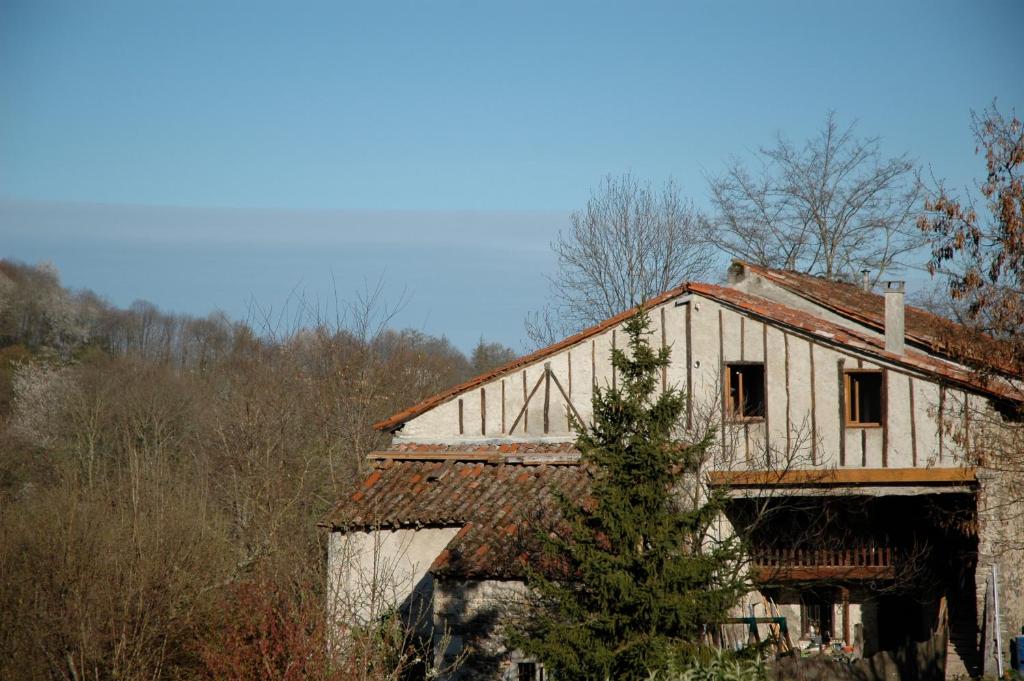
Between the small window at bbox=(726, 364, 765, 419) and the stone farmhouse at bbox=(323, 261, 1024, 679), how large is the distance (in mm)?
35

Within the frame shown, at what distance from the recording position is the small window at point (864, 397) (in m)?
15.6

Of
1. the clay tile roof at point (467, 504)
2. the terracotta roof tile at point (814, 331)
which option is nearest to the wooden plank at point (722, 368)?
the terracotta roof tile at point (814, 331)

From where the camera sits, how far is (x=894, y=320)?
16.3m

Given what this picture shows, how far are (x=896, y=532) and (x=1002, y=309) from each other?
6402 mm

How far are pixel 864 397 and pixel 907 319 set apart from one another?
3.93m

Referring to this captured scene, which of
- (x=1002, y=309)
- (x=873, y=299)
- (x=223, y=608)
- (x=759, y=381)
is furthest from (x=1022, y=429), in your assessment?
(x=223, y=608)

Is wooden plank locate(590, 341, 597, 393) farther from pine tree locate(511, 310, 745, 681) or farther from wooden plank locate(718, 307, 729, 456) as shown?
pine tree locate(511, 310, 745, 681)

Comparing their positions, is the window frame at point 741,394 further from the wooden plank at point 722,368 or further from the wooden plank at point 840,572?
the wooden plank at point 840,572

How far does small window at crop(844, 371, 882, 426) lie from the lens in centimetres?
1565

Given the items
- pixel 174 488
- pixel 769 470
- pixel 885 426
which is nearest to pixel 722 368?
pixel 769 470

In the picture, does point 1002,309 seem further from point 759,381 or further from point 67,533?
point 67,533

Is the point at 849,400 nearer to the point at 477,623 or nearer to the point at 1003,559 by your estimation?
the point at 1003,559

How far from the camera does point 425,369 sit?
40906 millimetres

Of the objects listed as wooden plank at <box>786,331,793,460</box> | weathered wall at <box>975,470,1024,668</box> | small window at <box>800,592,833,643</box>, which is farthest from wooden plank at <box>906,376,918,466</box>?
small window at <box>800,592,833,643</box>
